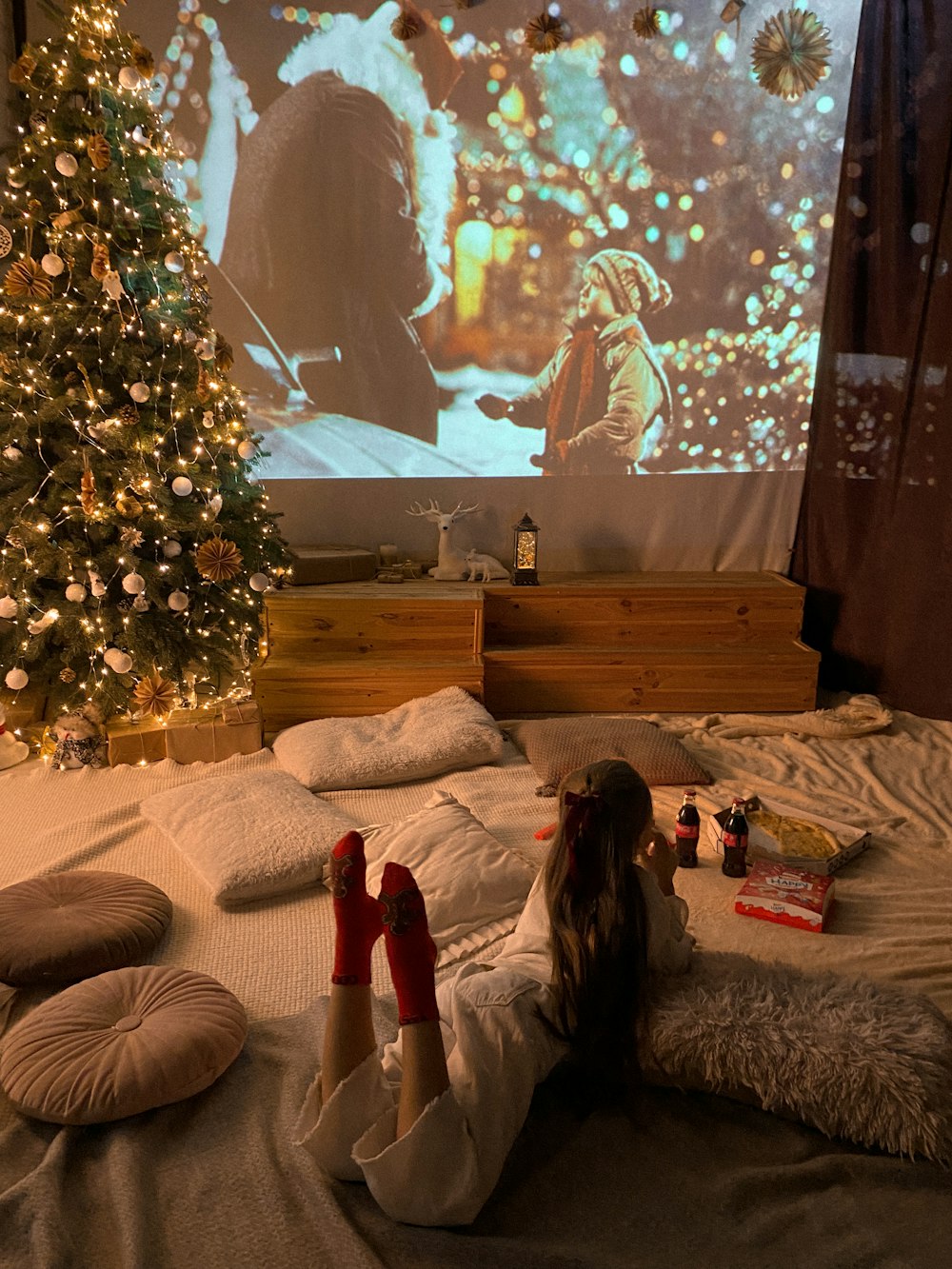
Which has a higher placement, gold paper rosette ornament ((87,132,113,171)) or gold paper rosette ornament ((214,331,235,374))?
gold paper rosette ornament ((87,132,113,171))

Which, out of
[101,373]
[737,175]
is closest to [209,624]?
[101,373]

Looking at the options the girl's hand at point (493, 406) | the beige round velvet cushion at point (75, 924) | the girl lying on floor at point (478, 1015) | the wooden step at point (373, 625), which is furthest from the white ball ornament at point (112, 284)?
the girl lying on floor at point (478, 1015)

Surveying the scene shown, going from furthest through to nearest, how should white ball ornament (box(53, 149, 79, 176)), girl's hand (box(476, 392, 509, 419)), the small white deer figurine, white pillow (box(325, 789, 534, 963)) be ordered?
girl's hand (box(476, 392, 509, 419)), the small white deer figurine, white ball ornament (box(53, 149, 79, 176)), white pillow (box(325, 789, 534, 963))

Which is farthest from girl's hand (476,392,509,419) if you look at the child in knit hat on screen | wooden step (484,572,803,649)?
wooden step (484,572,803,649)

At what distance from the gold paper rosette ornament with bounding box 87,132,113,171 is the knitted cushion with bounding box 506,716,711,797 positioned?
2125 mm

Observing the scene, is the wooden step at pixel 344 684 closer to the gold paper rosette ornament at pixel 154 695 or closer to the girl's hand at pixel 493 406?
the gold paper rosette ornament at pixel 154 695

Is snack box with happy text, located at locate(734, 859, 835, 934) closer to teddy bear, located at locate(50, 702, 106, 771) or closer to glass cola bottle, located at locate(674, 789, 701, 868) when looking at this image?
glass cola bottle, located at locate(674, 789, 701, 868)

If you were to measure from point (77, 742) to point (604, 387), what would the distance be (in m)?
2.39

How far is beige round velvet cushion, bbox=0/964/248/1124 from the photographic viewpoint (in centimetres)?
150

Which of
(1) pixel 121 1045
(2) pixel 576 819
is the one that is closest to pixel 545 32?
(2) pixel 576 819

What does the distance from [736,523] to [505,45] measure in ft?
6.72

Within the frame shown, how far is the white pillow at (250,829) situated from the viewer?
2.29 metres

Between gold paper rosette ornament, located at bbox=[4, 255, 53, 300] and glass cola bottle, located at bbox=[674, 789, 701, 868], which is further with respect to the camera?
gold paper rosette ornament, located at bbox=[4, 255, 53, 300]

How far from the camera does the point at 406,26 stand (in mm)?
3637
